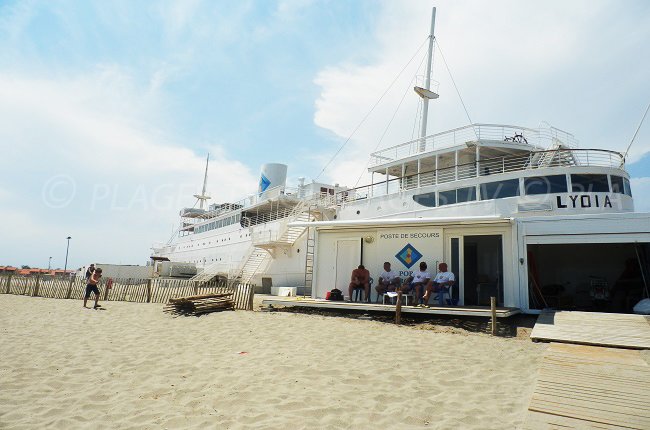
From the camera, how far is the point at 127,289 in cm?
1670

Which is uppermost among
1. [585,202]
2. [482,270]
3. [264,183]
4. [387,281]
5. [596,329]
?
[264,183]

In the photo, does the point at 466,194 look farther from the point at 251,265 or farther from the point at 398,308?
the point at 251,265

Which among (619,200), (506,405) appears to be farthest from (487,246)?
(506,405)

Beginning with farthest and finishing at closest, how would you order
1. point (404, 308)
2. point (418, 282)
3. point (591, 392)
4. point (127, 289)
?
point (127, 289) → point (418, 282) → point (404, 308) → point (591, 392)

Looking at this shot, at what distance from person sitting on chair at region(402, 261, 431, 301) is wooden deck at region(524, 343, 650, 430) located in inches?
179

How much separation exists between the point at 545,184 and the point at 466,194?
2903mm

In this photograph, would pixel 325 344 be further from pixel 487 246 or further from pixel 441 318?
pixel 487 246

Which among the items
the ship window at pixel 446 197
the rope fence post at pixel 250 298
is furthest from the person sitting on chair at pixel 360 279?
the ship window at pixel 446 197

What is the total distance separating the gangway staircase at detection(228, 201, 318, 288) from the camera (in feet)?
72.6

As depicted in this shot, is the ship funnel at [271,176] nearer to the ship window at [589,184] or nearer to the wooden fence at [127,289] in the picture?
the wooden fence at [127,289]

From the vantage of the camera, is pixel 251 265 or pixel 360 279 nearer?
pixel 360 279

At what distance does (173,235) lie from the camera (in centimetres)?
4997

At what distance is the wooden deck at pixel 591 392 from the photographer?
12.3 ft

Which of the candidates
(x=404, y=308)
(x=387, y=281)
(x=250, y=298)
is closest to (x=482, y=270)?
(x=387, y=281)
